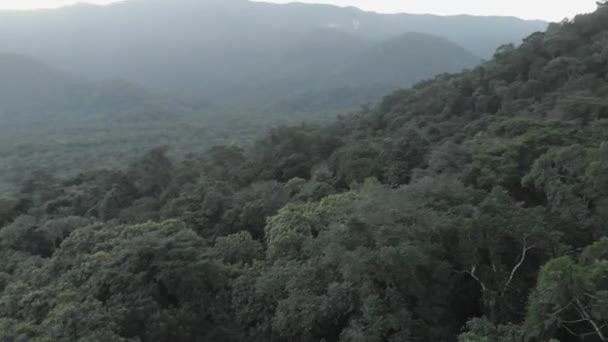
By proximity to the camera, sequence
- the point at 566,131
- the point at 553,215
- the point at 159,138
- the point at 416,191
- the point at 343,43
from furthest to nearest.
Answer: the point at 343,43, the point at 159,138, the point at 566,131, the point at 416,191, the point at 553,215

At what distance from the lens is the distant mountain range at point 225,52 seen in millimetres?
119688

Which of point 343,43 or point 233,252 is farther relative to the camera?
point 343,43

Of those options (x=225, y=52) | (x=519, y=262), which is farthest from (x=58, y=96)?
(x=519, y=262)

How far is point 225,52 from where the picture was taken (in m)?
153

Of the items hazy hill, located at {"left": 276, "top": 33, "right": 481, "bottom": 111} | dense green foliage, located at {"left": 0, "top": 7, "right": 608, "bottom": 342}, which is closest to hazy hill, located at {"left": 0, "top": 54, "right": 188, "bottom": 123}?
hazy hill, located at {"left": 276, "top": 33, "right": 481, "bottom": 111}

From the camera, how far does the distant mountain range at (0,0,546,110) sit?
393ft

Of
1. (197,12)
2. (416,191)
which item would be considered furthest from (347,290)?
(197,12)

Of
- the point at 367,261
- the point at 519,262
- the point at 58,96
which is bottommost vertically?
the point at 58,96

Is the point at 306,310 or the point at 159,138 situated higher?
the point at 306,310

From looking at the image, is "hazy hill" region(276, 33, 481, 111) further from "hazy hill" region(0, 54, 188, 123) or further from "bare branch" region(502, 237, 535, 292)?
"bare branch" region(502, 237, 535, 292)

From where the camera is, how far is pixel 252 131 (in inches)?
2414

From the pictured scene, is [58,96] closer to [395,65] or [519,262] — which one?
[395,65]

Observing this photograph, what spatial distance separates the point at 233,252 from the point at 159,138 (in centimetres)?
4846

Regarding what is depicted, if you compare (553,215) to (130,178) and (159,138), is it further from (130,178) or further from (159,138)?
(159,138)
